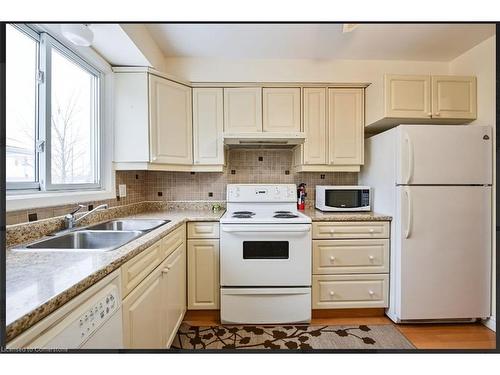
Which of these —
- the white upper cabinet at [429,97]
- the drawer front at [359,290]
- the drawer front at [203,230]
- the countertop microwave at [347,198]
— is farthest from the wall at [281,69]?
the drawer front at [359,290]

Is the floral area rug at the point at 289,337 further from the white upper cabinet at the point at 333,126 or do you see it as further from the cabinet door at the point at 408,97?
the cabinet door at the point at 408,97

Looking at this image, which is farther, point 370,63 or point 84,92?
point 370,63

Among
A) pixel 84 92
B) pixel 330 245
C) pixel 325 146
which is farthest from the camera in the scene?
pixel 325 146

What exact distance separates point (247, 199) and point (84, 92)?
1.55m

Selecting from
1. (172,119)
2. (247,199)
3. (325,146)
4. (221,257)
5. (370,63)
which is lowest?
(221,257)

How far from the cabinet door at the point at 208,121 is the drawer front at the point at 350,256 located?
1.18 metres

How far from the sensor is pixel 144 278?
1.18 meters

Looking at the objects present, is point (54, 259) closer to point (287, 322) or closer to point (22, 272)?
point (22, 272)

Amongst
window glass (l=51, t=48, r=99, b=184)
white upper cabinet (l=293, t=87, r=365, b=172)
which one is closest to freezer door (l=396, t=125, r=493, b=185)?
white upper cabinet (l=293, t=87, r=365, b=172)

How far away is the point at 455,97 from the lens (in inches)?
79.9

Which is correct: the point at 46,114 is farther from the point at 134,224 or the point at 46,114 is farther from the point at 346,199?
the point at 346,199

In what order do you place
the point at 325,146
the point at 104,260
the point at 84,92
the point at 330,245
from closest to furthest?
the point at 104,260 < the point at 84,92 < the point at 330,245 < the point at 325,146

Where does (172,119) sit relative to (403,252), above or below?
above

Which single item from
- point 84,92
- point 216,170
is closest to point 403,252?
point 216,170
